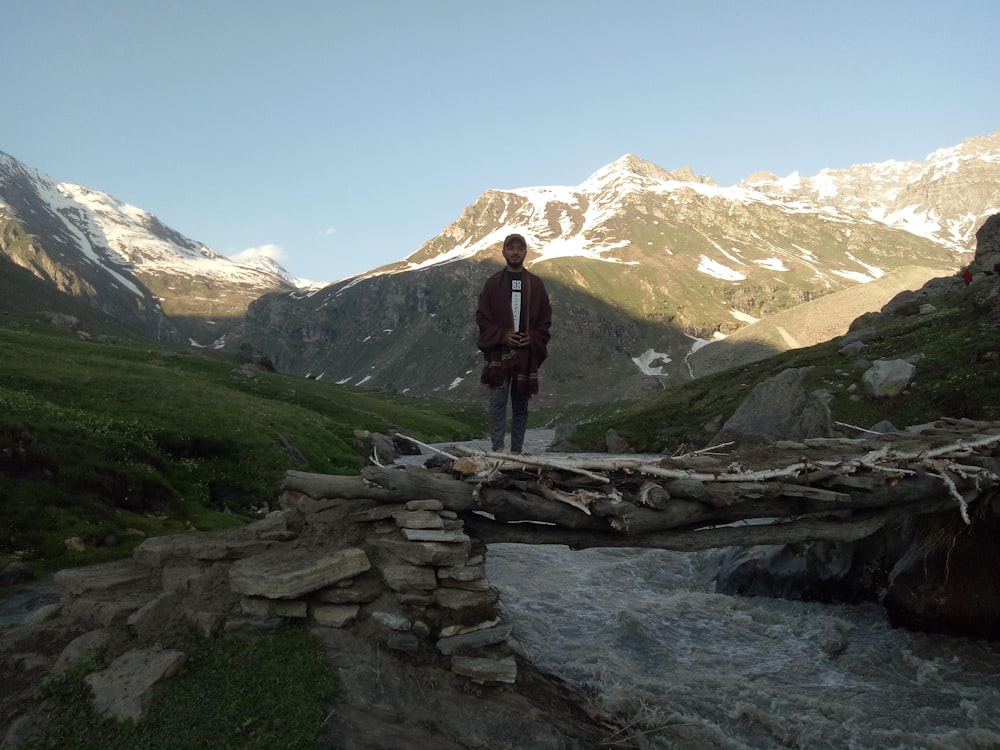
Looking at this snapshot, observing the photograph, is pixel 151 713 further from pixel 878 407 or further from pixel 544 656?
pixel 878 407

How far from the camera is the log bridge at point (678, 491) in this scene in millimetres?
11078

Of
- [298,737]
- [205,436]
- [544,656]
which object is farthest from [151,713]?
[205,436]

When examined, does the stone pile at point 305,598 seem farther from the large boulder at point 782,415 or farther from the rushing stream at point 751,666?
the large boulder at point 782,415

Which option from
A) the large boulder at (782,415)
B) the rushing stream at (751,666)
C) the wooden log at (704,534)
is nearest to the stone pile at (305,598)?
the wooden log at (704,534)

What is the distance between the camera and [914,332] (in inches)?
1773

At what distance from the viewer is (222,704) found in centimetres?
784

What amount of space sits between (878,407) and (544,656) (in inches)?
1165

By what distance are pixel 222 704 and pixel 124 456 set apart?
16725 millimetres

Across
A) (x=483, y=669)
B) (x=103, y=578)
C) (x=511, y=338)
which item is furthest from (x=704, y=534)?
(x=103, y=578)

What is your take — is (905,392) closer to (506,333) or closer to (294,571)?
(506,333)

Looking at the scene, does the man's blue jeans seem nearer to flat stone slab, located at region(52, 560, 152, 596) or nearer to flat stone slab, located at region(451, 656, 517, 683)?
flat stone slab, located at region(451, 656, 517, 683)

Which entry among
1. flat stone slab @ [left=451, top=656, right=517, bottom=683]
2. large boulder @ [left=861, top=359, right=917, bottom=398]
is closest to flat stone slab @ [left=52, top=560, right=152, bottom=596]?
flat stone slab @ [left=451, top=656, right=517, bottom=683]

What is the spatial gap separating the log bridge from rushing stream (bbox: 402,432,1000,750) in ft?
9.91

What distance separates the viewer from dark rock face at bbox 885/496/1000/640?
13.2 metres
